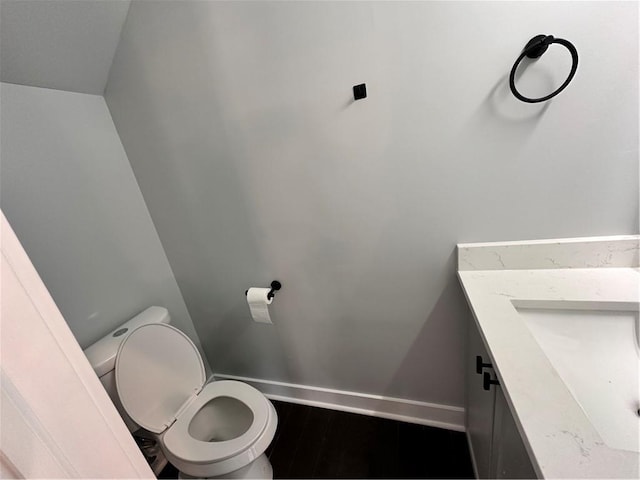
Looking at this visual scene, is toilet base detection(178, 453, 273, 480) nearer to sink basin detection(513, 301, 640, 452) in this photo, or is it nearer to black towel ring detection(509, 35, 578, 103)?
sink basin detection(513, 301, 640, 452)

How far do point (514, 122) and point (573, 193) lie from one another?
12.8 inches

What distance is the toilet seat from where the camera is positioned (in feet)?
3.42

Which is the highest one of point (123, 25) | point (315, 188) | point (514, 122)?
point (123, 25)

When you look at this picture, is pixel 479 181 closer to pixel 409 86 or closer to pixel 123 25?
pixel 409 86

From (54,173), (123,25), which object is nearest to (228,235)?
(54,173)

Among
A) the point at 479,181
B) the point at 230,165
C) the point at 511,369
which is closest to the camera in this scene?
the point at 511,369

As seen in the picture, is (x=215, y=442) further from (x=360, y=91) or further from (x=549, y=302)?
(x=360, y=91)

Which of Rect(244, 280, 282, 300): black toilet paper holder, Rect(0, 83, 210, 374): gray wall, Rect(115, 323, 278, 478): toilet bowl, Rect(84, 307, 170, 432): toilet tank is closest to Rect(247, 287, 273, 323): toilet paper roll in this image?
Rect(244, 280, 282, 300): black toilet paper holder

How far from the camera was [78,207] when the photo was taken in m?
1.18

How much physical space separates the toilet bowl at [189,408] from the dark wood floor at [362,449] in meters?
0.19

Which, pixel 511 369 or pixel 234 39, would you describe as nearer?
pixel 511 369

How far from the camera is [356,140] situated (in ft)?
3.45

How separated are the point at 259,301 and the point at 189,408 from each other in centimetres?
58

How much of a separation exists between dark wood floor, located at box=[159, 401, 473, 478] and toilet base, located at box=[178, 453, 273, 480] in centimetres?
8
